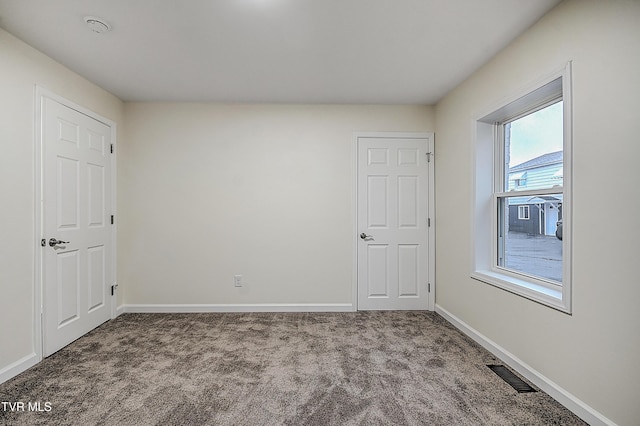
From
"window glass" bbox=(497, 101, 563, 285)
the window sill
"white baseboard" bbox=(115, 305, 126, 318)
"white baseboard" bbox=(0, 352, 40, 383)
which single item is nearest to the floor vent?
the window sill

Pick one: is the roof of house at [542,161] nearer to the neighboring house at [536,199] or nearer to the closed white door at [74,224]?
the neighboring house at [536,199]

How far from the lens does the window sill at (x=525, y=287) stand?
2.03m

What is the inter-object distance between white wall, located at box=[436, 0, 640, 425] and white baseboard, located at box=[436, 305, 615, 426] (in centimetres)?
3

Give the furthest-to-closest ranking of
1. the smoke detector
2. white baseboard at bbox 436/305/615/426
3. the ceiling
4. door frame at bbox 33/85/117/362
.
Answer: door frame at bbox 33/85/117/362 < the smoke detector < the ceiling < white baseboard at bbox 436/305/615/426

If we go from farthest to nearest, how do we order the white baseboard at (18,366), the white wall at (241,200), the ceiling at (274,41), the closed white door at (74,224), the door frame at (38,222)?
the white wall at (241,200) < the closed white door at (74,224) < the door frame at (38,222) < the white baseboard at (18,366) < the ceiling at (274,41)

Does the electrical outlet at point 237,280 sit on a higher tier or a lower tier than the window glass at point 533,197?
lower

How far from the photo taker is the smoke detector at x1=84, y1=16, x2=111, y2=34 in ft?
6.89

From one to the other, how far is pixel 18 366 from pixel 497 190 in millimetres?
4100

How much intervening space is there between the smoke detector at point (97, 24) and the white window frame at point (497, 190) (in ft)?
9.73

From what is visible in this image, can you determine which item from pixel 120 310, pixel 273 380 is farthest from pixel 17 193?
pixel 273 380

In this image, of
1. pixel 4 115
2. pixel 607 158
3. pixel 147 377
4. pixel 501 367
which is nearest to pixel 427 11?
pixel 607 158

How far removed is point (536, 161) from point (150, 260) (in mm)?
4018

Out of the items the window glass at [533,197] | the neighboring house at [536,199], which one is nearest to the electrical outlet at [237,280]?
the window glass at [533,197]

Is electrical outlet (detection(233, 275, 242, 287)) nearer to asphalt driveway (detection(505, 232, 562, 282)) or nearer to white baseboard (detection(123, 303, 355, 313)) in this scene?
white baseboard (detection(123, 303, 355, 313))
